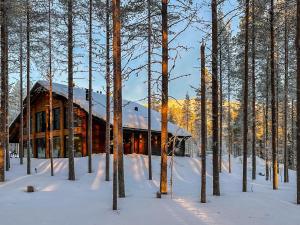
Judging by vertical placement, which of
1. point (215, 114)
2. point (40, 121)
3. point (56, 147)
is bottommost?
point (56, 147)

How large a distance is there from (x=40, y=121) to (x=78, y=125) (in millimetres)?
6563

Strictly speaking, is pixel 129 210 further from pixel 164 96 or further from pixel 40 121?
pixel 40 121

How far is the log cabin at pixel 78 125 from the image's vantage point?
3162 cm

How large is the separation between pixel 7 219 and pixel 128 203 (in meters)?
3.96

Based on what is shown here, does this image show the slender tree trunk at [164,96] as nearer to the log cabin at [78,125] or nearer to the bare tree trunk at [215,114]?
the bare tree trunk at [215,114]

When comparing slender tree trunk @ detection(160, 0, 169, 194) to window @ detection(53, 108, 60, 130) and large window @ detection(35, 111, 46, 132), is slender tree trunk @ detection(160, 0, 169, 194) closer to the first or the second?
window @ detection(53, 108, 60, 130)

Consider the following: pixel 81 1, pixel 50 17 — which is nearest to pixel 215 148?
pixel 81 1

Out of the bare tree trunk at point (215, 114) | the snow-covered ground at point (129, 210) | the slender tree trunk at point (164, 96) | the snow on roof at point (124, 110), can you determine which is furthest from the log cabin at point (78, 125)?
the slender tree trunk at point (164, 96)

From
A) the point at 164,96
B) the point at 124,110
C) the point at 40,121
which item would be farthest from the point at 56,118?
the point at 164,96

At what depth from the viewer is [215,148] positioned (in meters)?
14.5

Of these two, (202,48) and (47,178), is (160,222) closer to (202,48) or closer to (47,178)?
(202,48)

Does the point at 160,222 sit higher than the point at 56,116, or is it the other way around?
the point at 56,116

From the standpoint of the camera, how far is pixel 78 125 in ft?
105

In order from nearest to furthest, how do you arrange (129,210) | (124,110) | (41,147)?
(129,210) < (124,110) < (41,147)
